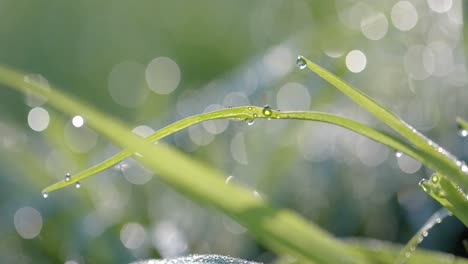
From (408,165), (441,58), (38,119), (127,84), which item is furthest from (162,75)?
(408,165)

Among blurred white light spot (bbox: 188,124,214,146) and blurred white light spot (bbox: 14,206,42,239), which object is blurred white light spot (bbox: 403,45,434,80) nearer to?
blurred white light spot (bbox: 188,124,214,146)

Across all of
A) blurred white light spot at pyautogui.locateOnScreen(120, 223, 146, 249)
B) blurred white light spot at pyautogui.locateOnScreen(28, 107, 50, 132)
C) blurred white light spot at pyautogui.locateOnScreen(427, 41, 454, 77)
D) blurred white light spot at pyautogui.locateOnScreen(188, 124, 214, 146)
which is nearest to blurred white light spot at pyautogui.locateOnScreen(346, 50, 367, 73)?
blurred white light spot at pyautogui.locateOnScreen(427, 41, 454, 77)

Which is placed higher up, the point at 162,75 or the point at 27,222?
the point at 162,75

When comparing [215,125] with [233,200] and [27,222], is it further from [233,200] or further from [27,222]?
[233,200]

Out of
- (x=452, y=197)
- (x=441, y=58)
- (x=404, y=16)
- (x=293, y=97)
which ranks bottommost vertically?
(x=452, y=197)

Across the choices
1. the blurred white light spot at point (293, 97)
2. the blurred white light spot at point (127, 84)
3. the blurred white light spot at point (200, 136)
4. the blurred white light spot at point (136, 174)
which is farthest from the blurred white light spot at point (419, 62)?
the blurred white light spot at point (127, 84)

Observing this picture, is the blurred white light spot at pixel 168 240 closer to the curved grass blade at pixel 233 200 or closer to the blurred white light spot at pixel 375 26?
the curved grass blade at pixel 233 200
